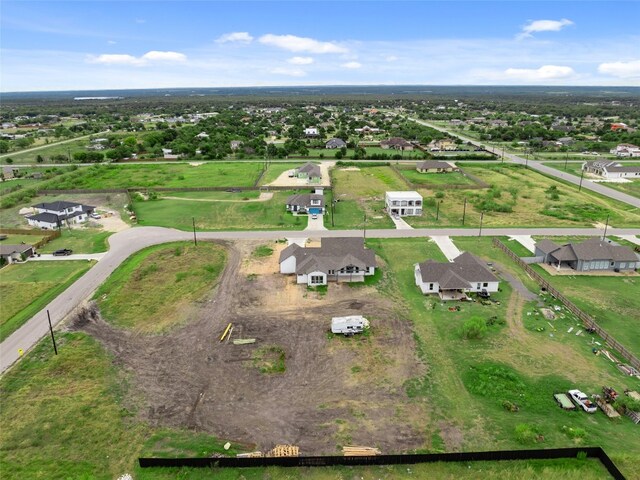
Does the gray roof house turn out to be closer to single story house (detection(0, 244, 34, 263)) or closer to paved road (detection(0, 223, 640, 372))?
paved road (detection(0, 223, 640, 372))

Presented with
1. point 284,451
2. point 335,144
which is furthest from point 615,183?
point 284,451

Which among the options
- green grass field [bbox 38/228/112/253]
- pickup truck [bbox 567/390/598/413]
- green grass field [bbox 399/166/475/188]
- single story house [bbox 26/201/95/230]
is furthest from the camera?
green grass field [bbox 399/166/475/188]

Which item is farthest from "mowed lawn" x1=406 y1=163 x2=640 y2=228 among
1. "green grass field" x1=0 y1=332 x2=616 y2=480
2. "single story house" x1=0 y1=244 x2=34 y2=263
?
"single story house" x1=0 y1=244 x2=34 y2=263

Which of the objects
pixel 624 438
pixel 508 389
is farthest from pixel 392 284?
pixel 624 438

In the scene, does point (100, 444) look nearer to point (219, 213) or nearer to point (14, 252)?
point (14, 252)

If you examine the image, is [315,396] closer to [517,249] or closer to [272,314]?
[272,314]
